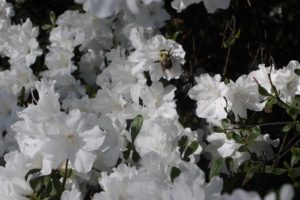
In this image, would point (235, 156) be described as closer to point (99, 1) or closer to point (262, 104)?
point (262, 104)

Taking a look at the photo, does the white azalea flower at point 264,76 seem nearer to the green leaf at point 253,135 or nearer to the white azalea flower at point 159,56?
the green leaf at point 253,135

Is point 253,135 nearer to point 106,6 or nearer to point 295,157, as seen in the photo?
point 295,157

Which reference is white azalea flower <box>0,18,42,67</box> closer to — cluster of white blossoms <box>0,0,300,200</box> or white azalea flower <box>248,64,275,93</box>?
cluster of white blossoms <box>0,0,300,200</box>

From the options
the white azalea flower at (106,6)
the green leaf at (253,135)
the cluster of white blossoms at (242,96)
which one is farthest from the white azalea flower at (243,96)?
the white azalea flower at (106,6)

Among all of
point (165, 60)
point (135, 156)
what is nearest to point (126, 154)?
point (135, 156)

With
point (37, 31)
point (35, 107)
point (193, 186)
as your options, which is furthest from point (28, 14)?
point (193, 186)

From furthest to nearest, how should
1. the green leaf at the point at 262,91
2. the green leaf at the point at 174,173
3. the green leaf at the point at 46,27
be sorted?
the green leaf at the point at 46,27
the green leaf at the point at 262,91
the green leaf at the point at 174,173

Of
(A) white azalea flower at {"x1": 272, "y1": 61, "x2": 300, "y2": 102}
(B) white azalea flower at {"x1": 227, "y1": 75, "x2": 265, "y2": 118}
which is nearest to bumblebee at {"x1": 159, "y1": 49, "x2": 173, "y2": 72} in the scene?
(B) white azalea flower at {"x1": 227, "y1": 75, "x2": 265, "y2": 118}
